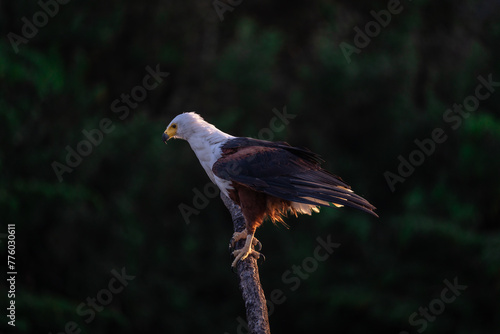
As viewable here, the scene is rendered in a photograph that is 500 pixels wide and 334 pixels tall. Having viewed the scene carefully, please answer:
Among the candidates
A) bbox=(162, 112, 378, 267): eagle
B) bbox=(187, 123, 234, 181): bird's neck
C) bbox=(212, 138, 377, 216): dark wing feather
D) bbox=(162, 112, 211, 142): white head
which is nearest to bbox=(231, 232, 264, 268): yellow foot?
bbox=(162, 112, 378, 267): eagle

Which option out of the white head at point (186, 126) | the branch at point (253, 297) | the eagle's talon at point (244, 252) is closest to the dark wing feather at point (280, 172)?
the white head at point (186, 126)

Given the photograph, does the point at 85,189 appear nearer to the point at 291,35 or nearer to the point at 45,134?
the point at 45,134

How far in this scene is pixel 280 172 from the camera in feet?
15.0

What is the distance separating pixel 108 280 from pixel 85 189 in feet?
4.38

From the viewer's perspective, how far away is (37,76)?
363 inches

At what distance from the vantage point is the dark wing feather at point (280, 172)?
14.1 feet

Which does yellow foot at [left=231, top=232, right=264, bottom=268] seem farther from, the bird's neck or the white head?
the white head

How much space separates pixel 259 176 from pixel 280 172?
16 centimetres

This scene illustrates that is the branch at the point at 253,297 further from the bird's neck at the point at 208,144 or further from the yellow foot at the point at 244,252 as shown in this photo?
the bird's neck at the point at 208,144

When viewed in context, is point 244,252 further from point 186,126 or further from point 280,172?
point 186,126

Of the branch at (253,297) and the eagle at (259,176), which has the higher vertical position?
the eagle at (259,176)

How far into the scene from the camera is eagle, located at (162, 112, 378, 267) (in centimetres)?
439

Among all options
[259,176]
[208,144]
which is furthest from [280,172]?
[208,144]

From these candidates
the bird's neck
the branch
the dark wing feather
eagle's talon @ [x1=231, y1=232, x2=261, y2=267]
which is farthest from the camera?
the bird's neck
